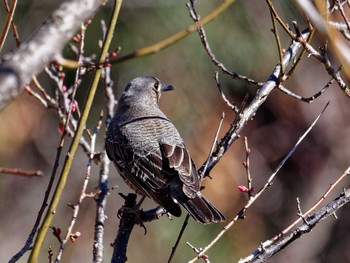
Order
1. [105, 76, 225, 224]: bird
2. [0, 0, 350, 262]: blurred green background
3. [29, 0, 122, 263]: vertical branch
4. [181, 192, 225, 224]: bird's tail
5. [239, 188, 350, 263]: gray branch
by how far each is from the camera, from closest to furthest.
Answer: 1. [29, 0, 122, 263]: vertical branch
2. [239, 188, 350, 263]: gray branch
3. [181, 192, 225, 224]: bird's tail
4. [105, 76, 225, 224]: bird
5. [0, 0, 350, 262]: blurred green background

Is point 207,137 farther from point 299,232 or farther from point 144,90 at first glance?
point 299,232

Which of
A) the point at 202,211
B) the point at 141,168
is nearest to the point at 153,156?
the point at 141,168

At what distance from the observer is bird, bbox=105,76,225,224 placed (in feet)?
14.6

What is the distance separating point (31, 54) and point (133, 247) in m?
8.15

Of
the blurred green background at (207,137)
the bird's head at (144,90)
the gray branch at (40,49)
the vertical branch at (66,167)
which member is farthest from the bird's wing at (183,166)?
the blurred green background at (207,137)

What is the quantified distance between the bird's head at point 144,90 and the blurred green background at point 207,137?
342cm

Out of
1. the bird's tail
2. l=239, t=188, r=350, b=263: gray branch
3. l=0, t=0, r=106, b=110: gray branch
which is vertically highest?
the bird's tail

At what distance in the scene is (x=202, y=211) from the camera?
4.23 meters

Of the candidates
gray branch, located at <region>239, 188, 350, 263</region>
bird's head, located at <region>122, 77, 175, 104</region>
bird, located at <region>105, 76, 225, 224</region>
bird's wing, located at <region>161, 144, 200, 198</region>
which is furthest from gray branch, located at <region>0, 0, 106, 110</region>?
bird's head, located at <region>122, 77, 175, 104</region>

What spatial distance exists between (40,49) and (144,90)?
4.14 m

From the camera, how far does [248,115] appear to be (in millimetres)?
4191

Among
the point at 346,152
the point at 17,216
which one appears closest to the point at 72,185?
the point at 17,216

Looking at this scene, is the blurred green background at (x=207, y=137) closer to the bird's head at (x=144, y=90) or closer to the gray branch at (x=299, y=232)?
the bird's head at (x=144, y=90)

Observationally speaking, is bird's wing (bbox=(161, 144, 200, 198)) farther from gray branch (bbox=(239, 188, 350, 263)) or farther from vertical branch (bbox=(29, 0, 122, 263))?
vertical branch (bbox=(29, 0, 122, 263))
